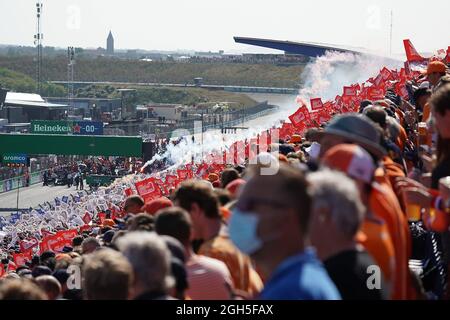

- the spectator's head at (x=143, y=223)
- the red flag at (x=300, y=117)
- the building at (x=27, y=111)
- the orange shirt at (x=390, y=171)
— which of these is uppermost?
the orange shirt at (x=390, y=171)

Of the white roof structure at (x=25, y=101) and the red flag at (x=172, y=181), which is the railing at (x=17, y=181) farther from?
the white roof structure at (x=25, y=101)

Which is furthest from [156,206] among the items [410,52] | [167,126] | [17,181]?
[167,126]

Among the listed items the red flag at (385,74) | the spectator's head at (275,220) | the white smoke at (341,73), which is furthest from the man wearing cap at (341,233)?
the white smoke at (341,73)

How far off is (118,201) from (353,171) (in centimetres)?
1914

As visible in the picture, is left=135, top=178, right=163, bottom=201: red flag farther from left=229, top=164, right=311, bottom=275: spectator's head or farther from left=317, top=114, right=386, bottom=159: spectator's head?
left=229, top=164, right=311, bottom=275: spectator's head

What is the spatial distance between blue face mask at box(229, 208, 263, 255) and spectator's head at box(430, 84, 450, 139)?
7.31ft

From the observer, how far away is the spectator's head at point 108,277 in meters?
4.48

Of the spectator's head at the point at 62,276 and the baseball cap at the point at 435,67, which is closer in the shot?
the spectator's head at the point at 62,276

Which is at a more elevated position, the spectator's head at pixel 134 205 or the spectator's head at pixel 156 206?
the spectator's head at pixel 156 206

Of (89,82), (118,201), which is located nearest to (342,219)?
(118,201)

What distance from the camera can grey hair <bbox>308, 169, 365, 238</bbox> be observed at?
430 cm

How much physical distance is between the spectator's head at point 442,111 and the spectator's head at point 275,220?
212 centimetres
